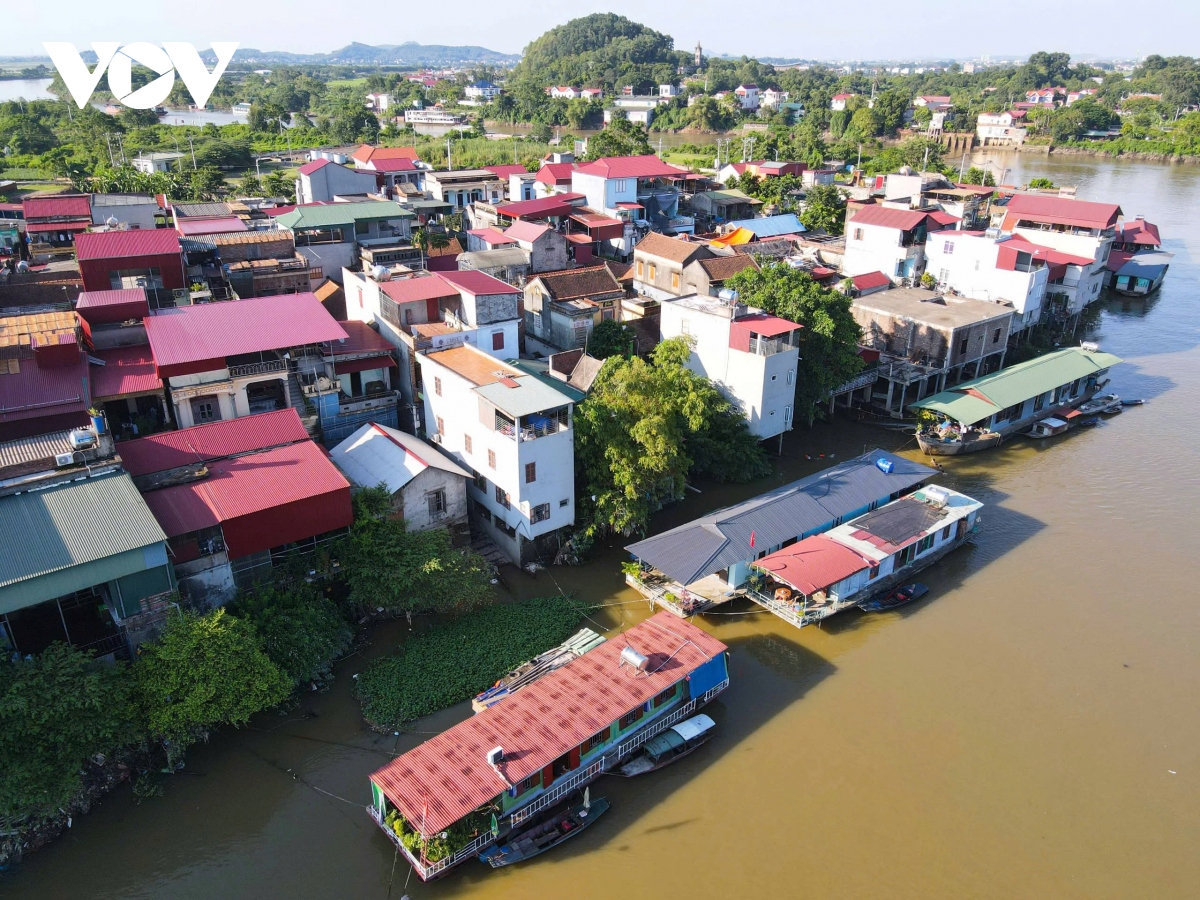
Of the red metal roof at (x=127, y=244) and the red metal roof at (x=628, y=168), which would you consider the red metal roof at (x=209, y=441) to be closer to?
the red metal roof at (x=127, y=244)

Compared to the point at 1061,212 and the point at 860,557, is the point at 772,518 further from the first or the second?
the point at 1061,212

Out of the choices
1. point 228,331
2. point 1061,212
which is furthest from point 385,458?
point 1061,212

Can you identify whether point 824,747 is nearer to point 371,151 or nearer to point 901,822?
point 901,822

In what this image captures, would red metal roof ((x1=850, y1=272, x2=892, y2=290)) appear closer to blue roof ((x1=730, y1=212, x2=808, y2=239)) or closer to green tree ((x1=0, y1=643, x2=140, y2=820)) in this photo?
blue roof ((x1=730, y1=212, x2=808, y2=239))

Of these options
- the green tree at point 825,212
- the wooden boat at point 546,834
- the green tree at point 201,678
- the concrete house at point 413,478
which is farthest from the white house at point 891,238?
the green tree at point 201,678

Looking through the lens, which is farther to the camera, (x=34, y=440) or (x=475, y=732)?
(x=34, y=440)

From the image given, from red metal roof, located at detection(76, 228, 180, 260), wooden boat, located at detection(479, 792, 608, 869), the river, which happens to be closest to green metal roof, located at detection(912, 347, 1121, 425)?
the river

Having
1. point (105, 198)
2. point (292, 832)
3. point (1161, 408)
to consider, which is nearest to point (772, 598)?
point (292, 832)
